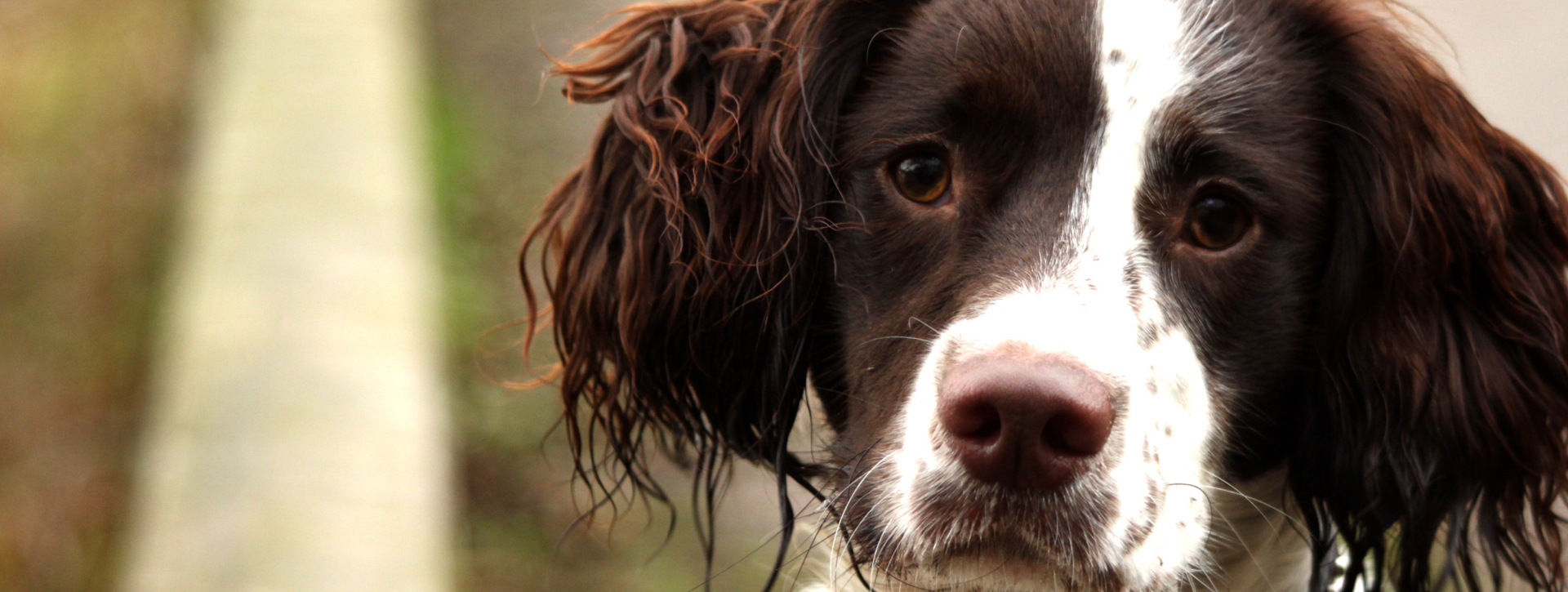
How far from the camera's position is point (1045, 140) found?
2.16m

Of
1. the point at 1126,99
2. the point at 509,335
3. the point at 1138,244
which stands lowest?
the point at 509,335

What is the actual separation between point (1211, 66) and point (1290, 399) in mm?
629

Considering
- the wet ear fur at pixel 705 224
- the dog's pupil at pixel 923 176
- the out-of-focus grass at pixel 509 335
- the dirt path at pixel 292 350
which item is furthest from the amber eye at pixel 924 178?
the out-of-focus grass at pixel 509 335

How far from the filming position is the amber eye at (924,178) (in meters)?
2.21

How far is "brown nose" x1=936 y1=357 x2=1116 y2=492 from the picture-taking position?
5.68ft

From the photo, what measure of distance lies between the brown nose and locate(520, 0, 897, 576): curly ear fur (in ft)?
2.01

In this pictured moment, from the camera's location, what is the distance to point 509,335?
5012mm

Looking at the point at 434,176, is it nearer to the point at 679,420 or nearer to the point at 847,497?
the point at 679,420

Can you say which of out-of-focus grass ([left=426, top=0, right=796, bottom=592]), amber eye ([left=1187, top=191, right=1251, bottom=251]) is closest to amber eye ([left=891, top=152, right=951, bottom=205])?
amber eye ([left=1187, top=191, right=1251, bottom=251])

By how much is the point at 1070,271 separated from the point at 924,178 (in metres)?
0.33

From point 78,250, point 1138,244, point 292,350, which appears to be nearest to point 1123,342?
point 1138,244

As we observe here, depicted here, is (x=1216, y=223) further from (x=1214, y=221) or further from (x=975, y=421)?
(x=975, y=421)

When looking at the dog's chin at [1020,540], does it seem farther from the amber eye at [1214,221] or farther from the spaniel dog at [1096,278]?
the amber eye at [1214,221]

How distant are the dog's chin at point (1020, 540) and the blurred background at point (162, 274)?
1.44ft
